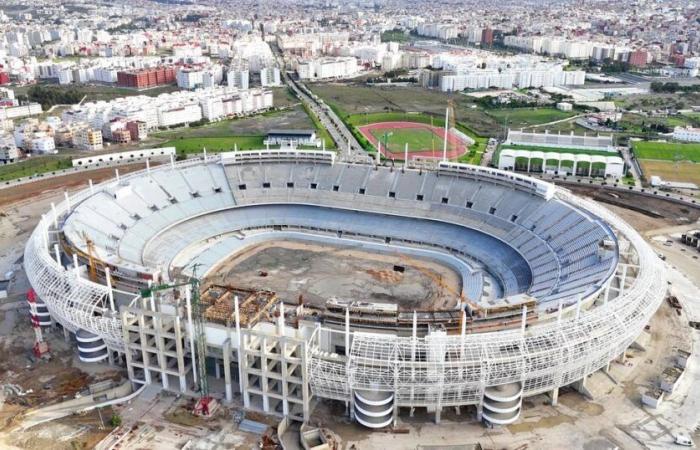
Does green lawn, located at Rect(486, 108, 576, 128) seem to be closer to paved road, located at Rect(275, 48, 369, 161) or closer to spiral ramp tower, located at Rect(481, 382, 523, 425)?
paved road, located at Rect(275, 48, 369, 161)

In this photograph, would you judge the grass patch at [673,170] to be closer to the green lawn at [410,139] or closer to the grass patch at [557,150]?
the grass patch at [557,150]

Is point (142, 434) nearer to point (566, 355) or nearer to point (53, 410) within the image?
point (53, 410)

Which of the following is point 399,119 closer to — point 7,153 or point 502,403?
point 7,153

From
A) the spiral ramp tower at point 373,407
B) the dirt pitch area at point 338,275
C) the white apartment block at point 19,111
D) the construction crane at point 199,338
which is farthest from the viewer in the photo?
the white apartment block at point 19,111

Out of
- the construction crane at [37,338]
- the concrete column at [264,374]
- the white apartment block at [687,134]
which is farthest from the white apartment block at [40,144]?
the white apartment block at [687,134]

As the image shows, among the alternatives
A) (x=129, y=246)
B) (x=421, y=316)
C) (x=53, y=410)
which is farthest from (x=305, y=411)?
(x=129, y=246)

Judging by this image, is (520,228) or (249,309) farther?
(520,228)
